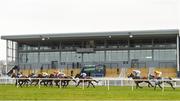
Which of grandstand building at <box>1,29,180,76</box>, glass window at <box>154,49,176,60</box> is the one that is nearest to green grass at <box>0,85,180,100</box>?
grandstand building at <box>1,29,180,76</box>

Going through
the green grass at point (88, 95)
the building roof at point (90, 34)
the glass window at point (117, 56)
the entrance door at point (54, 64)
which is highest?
the building roof at point (90, 34)

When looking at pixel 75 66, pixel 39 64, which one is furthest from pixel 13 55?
pixel 75 66

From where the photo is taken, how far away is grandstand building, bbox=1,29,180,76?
205 ft

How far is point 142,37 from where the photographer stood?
62.1 metres

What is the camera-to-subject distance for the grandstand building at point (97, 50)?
62375 millimetres

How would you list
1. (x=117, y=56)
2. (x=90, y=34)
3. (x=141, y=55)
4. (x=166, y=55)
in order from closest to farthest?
1. (x=90, y=34)
2. (x=166, y=55)
3. (x=141, y=55)
4. (x=117, y=56)

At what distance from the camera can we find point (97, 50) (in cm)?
6606

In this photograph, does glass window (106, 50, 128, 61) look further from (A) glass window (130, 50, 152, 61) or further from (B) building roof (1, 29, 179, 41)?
(B) building roof (1, 29, 179, 41)

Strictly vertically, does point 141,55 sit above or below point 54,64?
above

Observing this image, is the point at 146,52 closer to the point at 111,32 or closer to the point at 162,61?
the point at 162,61

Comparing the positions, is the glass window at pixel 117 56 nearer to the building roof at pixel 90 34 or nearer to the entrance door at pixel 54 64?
the building roof at pixel 90 34

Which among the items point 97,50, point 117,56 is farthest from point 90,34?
point 117,56

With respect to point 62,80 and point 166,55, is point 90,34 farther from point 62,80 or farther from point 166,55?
point 62,80

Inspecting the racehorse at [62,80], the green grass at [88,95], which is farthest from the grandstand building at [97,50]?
the green grass at [88,95]
